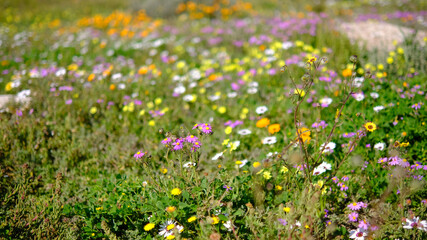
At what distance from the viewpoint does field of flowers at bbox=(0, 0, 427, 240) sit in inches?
87.0

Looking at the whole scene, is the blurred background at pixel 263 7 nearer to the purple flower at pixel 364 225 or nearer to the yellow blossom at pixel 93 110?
the yellow blossom at pixel 93 110

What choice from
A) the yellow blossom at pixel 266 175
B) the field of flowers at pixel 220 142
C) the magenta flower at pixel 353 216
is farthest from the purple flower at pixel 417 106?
the yellow blossom at pixel 266 175

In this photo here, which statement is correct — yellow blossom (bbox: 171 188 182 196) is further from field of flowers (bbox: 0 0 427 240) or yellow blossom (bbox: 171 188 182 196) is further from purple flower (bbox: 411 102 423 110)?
purple flower (bbox: 411 102 423 110)

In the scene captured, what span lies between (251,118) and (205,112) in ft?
2.46

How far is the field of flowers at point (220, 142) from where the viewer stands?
221cm

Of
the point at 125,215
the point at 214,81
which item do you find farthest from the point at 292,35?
the point at 125,215

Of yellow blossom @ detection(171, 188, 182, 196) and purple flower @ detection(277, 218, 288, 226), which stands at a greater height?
yellow blossom @ detection(171, 188, 182, 196)

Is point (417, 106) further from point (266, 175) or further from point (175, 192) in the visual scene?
point (175, 192)

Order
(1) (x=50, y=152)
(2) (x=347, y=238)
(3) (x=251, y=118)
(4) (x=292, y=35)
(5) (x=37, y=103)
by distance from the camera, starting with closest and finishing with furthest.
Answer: (2) (x=347, y=238), (1) (x=50, y=152), (3) (x=251, y=118), (5) (x=37, y=103), (4) (x=292, y=35)

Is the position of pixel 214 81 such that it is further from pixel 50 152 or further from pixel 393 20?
pixel 393 20

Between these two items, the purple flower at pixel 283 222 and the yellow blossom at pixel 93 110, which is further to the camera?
the yellow blossom at pixel 93 110

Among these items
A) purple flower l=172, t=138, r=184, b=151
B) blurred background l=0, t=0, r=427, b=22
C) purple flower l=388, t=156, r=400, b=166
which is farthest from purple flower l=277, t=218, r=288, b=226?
blurred background l=0, t=0, r=427, b=22

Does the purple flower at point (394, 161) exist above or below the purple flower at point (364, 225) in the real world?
above

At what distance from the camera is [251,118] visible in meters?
3.85
